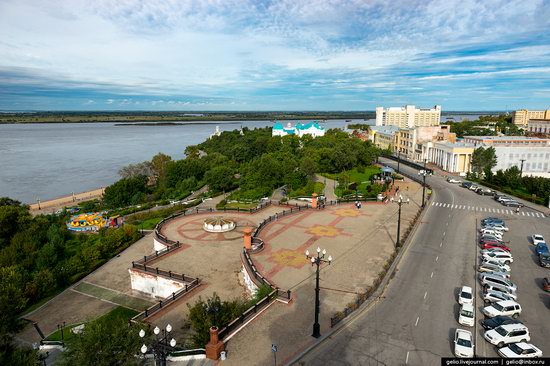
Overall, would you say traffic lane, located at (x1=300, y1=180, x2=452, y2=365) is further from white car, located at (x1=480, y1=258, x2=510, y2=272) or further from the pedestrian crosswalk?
the pedestrian crosswalk

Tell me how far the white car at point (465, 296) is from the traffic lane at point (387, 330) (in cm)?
205

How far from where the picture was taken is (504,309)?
20062 millimetres

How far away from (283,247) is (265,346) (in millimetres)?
13024

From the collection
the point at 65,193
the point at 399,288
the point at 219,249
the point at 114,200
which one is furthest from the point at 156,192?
the point at 399,288

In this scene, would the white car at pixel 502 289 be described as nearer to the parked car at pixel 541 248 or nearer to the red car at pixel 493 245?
the red car at pixel 493 245

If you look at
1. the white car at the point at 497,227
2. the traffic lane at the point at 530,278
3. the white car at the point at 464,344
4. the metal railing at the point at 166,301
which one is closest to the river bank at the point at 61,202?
the metal railing at the point at 166,301

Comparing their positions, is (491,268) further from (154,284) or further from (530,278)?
(154,284)

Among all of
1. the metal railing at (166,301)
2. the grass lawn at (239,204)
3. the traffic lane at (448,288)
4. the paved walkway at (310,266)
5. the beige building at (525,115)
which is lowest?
the grass lawn at (239,204)

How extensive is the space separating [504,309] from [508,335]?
2.83 metres

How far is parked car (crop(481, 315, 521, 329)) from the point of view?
736 inches

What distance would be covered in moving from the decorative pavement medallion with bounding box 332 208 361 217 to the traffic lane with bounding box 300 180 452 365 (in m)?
12.7

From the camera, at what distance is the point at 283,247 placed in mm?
30156

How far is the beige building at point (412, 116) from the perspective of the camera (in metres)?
162

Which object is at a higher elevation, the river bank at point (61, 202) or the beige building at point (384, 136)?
the beige building at point (384, 136)
